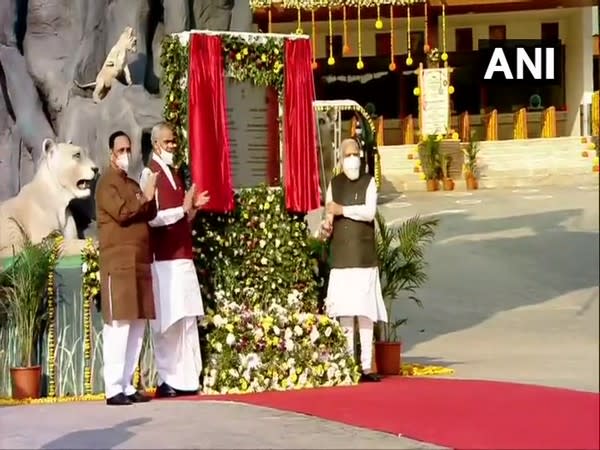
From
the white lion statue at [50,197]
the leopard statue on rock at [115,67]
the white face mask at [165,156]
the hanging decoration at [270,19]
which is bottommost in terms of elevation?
the white lion statue at [50,197]

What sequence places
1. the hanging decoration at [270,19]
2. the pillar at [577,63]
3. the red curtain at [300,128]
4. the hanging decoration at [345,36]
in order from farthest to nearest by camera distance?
the pillar at [577,63], the hanging decoration at [270,19], the hanging decoration at [345,36], the red curtain at [300,128]

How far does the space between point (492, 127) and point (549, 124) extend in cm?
130

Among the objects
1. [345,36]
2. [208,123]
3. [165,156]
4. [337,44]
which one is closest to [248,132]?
[208,123]

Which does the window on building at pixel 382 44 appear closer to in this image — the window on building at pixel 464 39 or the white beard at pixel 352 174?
the window on building at pixel 464 39

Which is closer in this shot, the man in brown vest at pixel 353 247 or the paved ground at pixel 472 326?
the paved ground at pixel 472 326

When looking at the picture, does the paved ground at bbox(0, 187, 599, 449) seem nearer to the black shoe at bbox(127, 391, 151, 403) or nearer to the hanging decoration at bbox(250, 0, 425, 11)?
the black shoe at bbox(127, 391, 151, 403)

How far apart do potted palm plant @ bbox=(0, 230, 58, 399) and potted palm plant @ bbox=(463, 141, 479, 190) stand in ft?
52.9

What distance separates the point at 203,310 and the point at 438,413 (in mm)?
2057

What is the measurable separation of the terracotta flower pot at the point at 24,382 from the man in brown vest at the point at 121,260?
32.2 inches

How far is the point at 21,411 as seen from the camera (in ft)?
23.6

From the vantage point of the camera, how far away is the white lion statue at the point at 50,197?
9.95 m

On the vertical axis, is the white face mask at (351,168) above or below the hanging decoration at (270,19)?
below

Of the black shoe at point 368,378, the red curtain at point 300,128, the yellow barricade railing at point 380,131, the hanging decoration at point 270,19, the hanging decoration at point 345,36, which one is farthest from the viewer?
the yellow barricade railing at point 380,131

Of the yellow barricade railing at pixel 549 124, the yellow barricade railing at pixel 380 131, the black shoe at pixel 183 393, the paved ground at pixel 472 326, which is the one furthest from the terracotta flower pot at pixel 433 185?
the black shoe at pixel 183 393
